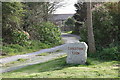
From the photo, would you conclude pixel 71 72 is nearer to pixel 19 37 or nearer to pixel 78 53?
pixel 78 53

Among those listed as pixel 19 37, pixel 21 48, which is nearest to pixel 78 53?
pixel 21 48

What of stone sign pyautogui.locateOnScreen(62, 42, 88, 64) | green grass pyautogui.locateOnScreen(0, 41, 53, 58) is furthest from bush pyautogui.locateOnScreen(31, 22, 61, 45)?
stone sign pyautogui.locateOnScreen(62, 42, 88, 64)

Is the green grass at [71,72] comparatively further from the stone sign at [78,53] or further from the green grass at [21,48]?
the green grass at [21,48]

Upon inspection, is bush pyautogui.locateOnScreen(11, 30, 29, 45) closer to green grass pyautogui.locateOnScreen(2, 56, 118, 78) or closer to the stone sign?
the stone sign

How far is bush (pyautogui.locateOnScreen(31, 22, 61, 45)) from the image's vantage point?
61.2 ft

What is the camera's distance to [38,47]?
16359 millimetres

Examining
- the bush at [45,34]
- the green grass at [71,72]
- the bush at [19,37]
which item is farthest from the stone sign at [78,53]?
the bush at [45,34]

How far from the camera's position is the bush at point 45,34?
18.7 meters

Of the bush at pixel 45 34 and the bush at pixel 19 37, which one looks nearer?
the bush at pixel 19 37

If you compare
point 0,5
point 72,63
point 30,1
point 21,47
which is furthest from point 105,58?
point 30,1

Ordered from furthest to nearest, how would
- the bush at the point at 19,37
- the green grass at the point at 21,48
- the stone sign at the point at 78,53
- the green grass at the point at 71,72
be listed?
1. the bush at the point at 19,37
2. the green grass at the point at 21,48
3. the stone sign at the point at 78,53
4. the green grass at the point at 71,72

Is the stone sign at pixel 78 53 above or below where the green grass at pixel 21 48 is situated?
above

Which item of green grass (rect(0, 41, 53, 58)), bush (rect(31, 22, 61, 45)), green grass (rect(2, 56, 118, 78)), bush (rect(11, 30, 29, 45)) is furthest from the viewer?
bush (rect(31, 22, 61, 45))

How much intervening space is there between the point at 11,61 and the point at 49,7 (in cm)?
1455
